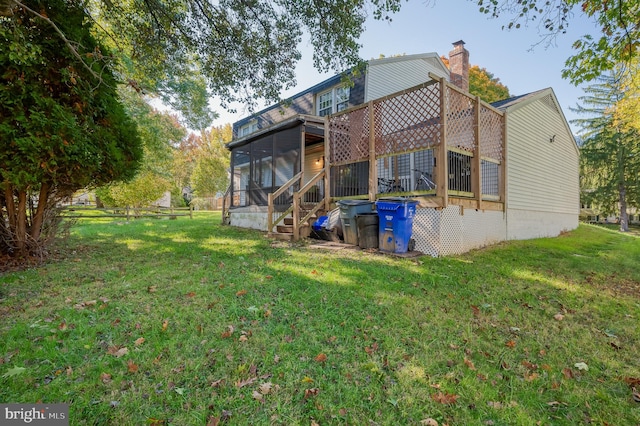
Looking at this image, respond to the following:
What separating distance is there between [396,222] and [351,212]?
1.19m

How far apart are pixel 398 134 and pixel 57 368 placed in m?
7.23

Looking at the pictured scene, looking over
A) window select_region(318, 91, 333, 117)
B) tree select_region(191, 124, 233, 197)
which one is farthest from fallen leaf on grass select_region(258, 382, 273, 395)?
tree select_region(191, 124, 233, 197)

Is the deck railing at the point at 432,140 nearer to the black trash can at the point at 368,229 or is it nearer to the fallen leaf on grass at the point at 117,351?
the black trash can at the point at 368,229

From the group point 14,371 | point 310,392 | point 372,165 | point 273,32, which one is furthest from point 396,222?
point 14,371

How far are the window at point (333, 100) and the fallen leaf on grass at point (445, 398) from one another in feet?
36.7

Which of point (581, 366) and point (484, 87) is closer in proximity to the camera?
point (581, 366)

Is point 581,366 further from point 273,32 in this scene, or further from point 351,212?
point 273,32

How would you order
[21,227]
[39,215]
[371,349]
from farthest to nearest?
[39,215]
[21,227]
[371,349]

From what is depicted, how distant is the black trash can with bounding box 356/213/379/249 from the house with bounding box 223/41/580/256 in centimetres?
89

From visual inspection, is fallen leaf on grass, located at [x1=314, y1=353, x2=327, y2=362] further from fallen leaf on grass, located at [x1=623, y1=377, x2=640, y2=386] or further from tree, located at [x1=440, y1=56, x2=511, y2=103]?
tree, located at [x1=440, y1=56, x2=511, y2=103]

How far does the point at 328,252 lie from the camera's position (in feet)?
21.5

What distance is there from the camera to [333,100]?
12328 mm

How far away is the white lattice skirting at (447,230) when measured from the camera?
6.50m

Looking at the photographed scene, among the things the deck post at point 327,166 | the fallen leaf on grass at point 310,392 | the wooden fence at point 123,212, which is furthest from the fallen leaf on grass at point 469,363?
the wooden fence at point 123,212
